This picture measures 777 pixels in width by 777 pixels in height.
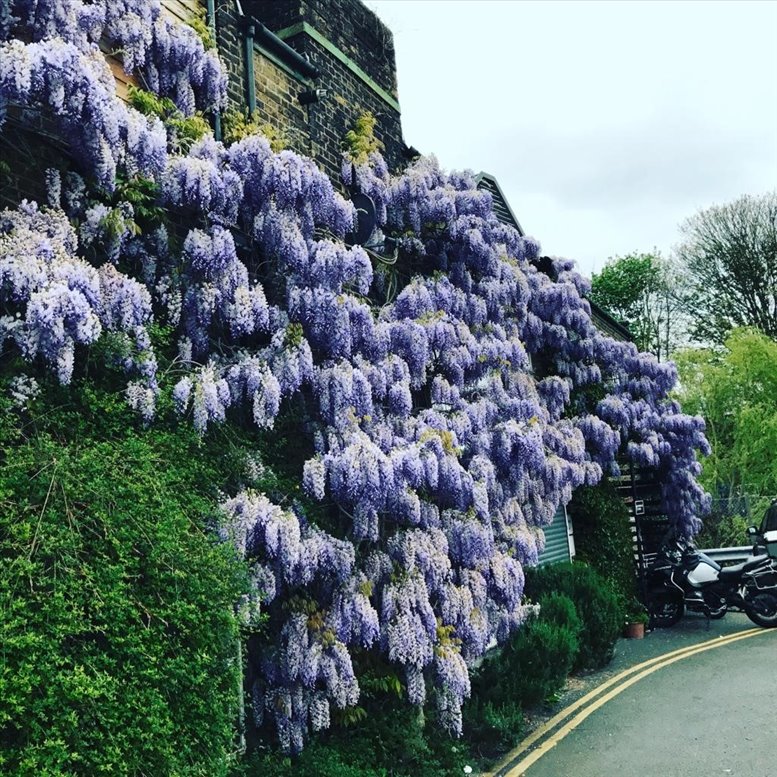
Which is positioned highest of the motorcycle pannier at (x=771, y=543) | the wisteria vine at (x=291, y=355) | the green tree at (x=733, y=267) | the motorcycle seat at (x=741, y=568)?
the green tree at (x=733, y=267)

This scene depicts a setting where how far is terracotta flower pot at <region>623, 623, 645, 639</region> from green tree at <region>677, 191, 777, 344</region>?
19711 millimetres

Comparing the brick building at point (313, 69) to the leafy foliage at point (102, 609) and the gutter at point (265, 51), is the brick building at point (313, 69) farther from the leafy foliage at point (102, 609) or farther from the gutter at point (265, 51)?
the leafy foliage at point (102, 609)

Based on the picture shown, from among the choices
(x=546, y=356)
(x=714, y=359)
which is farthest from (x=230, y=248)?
(x=714, y=359)

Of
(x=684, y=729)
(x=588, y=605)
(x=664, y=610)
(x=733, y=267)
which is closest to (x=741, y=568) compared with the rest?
(x=664, y=610)

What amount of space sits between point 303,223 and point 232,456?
209 centimetres

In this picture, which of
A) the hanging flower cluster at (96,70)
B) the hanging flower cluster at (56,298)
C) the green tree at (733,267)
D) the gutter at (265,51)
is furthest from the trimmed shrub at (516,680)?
the green tree at (733,267)

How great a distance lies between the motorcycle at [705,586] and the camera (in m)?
12.1

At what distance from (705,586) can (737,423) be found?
37.8 feet

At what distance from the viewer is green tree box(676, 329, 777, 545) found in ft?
70.3

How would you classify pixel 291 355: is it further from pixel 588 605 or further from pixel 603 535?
pixel 603 535

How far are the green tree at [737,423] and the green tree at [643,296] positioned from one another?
731cm

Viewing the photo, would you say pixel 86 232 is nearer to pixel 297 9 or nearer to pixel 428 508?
pixel 428 508

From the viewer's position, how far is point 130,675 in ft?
12.9

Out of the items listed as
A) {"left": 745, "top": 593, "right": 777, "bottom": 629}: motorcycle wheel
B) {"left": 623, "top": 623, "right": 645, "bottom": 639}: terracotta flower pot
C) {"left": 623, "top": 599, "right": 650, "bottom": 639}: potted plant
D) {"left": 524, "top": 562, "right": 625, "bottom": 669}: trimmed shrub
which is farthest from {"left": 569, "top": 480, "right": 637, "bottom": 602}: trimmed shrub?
{"left": 524, "top": 562, "right": 625, "bottom": 669}: trimmed shrub
